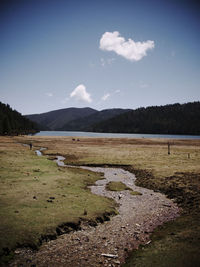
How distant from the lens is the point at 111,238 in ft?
40.7

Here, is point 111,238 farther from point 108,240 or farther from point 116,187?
point 116,187

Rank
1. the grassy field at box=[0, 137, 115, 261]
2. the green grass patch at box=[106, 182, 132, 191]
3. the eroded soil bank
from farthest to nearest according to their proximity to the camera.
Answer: the green grass patch at box=[106, 182, 132, 191] → the grassy field at box=[0, 137, 115, 261] → the eroded soil bank

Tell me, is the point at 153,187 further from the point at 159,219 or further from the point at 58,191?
the point at 58,191

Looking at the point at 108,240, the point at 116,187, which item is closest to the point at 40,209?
the point at 108,240

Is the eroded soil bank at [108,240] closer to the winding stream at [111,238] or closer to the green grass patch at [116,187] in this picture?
the winding stream at [111,238]

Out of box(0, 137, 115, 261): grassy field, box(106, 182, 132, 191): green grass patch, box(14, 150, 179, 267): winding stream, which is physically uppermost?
box(0, 137, 115, 261): grassy field

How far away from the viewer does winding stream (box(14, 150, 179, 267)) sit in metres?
10.0

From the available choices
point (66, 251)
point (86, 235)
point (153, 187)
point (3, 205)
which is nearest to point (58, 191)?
point (3, 205)

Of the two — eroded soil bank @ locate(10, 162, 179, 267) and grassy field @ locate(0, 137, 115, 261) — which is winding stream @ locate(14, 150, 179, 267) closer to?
eroded soil bank @ locate(10, 162, 179, 267)

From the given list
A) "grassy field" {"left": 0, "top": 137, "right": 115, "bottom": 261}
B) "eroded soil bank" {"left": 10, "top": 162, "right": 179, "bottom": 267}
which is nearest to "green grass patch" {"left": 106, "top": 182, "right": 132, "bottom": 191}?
"grassy field" {"left": 0, "top": 137, "right": 115, "bottom": 261}

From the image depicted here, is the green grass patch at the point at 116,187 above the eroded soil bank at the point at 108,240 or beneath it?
beneath

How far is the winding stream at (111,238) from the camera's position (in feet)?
32.9

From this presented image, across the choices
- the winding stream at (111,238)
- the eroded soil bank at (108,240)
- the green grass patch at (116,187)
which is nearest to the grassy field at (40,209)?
the eroded soil bank at (108,240)

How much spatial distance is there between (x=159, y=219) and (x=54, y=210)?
377 inches
